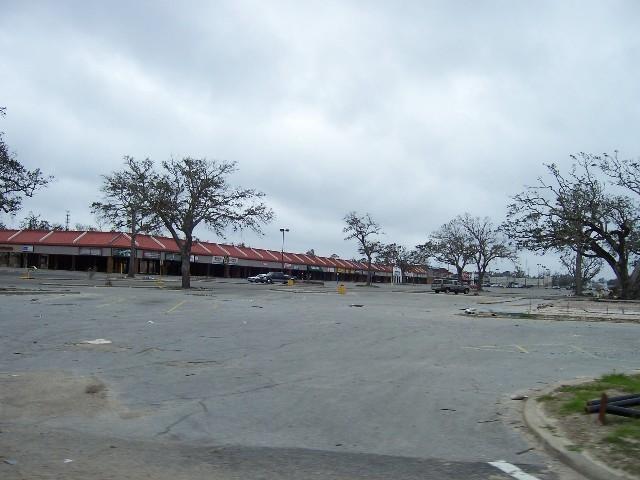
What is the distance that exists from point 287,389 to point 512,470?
4.36m

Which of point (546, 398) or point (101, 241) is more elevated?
point (101, 241)

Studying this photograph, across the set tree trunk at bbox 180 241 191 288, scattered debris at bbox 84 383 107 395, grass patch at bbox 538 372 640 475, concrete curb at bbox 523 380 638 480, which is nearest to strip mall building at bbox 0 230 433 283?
tree trunk at bbox 180 241 191 288

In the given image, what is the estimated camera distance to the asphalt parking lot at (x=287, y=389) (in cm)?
595

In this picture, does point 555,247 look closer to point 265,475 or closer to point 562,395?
point 562,395

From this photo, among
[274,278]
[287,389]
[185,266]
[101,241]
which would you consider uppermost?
[101,241]

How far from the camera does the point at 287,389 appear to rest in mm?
9141

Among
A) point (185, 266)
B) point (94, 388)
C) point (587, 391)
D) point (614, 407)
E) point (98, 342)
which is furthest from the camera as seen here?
point (185, 266)

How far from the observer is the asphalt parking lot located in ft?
19.5

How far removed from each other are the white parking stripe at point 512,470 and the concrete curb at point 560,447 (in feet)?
1.59

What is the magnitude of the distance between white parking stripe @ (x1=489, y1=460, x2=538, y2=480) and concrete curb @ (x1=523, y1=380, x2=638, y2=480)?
1.59ft

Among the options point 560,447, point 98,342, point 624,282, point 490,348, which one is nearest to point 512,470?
point 560,447

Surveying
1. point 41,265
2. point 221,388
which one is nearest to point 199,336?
point 221,388

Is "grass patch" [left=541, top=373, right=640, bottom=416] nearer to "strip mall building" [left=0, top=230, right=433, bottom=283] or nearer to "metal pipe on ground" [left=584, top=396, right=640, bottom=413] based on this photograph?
"metal pipe on ground" [left=584, top=396, right=640, bottom=413]

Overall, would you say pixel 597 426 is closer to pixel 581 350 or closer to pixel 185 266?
pixel 581 350
